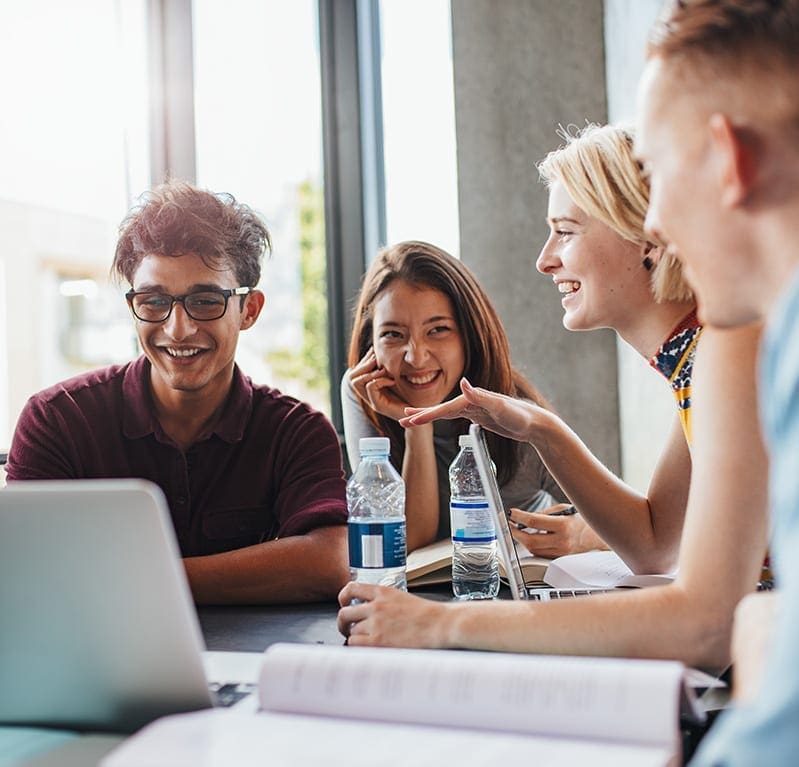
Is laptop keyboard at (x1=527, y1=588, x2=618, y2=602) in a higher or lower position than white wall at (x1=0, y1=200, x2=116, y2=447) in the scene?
lower

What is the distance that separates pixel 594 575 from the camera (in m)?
1.39

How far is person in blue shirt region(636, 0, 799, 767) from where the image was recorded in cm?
59

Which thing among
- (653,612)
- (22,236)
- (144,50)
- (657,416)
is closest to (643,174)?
(653,612)

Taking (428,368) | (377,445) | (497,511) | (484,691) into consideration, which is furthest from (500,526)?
(428,368)

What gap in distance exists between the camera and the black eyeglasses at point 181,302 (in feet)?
5.69

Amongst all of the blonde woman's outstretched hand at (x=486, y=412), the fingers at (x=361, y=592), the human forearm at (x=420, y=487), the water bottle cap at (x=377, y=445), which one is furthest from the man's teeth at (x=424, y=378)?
the fingers at (x=361, y=592)

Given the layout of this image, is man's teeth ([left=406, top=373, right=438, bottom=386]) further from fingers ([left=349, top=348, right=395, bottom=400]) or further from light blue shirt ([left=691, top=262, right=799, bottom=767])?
light blue shirt ([left=691, top=262, right=799, bottom=767])

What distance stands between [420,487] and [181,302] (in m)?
0.71

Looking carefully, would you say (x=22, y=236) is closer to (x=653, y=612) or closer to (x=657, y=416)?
(x=657, y=416)

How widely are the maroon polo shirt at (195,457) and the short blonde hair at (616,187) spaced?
646 millimetres

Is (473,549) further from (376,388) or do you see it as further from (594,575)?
(376,388)

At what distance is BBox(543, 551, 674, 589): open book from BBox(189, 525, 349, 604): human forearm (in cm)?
34

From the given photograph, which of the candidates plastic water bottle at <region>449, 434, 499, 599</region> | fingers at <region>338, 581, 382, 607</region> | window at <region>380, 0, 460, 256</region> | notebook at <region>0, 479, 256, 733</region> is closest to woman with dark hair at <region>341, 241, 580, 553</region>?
plastic water bottle at <region>449, 434, 499, 599</region>

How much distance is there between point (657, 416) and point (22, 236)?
6.03 feet
